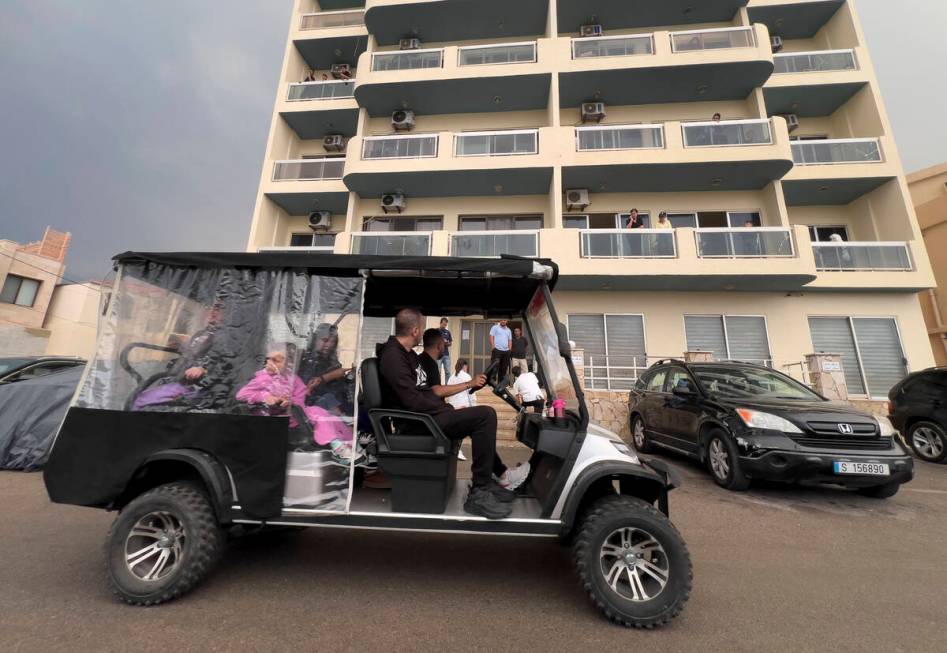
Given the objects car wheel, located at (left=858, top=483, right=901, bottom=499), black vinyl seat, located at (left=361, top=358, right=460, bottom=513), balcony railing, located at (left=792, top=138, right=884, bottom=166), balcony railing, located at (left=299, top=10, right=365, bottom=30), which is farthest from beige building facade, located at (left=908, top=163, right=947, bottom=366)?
balcony railing, located at (left=299, top=10, right=365, bottom=30)

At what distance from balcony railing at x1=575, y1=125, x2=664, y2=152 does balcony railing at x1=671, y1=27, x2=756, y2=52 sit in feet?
11.0

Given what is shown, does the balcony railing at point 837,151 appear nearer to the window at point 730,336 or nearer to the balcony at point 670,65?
the balcony at point 670,65

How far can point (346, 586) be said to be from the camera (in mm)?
2721

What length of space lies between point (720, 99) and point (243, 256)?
17.0 metres

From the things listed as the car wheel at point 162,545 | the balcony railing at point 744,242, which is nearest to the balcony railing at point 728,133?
the balcony railing at point 744,242

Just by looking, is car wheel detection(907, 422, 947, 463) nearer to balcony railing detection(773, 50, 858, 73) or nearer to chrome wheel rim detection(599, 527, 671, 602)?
chrome wheel rim detection(599, 527, 671, 602)

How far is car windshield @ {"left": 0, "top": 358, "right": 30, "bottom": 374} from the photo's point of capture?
7.19 meters

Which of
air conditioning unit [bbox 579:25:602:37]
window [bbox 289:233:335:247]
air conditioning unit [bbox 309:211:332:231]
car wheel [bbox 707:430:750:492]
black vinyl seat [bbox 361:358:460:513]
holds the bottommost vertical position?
car wheel [bbox 707:430:750:492]

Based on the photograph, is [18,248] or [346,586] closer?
[346,586]

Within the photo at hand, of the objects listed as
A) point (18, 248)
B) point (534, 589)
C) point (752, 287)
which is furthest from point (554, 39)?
point (18, 248)

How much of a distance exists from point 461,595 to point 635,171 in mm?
13053

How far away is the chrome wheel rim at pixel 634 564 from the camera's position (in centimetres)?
238

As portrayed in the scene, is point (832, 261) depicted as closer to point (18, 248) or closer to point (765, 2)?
point (765, 2)

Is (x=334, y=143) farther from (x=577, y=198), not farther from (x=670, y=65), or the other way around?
(x=670, y=65)
